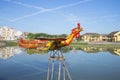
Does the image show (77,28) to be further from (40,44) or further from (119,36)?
(119,36)

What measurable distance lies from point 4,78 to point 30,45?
34.8 ft

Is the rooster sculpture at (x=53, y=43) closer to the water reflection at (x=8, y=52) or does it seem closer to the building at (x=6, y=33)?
the water reflection at (x=8, y=52)

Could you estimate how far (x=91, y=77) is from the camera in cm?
2031

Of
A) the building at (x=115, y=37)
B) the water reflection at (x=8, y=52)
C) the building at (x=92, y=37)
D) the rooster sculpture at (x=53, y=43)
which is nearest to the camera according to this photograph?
the rooster sculpture at (x=53, y=43)

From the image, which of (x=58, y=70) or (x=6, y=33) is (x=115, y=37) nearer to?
(x=58, y=70)

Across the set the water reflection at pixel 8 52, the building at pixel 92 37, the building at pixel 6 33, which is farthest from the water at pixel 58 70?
the building at pixel 6 33

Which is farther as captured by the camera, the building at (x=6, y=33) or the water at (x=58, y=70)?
the building at (x=6, y=33)

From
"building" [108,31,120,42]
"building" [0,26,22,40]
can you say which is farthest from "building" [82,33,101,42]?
"building" [0,26,22,40]

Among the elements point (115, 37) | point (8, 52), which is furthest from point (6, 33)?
point (8, 52)

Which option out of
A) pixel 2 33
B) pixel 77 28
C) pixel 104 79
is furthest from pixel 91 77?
pixel 2 33

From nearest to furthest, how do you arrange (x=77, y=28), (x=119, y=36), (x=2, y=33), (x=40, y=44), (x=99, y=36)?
(x=77, y=28) → (x=40, y=44) → (x=119, y=36) → (x=99, y=36) → (x=2, y=33)

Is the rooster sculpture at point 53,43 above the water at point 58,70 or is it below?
above

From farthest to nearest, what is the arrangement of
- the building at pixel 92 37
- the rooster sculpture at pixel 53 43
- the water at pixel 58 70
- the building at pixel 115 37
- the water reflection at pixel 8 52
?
the building at pixel 92 37, the building at pixel 115 37, the water reflection at pixel 8 52, the water at pixel 58 70, the rooster sculpture at pixel 53 43

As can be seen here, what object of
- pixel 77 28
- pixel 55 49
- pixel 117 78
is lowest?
pixel 117 78
